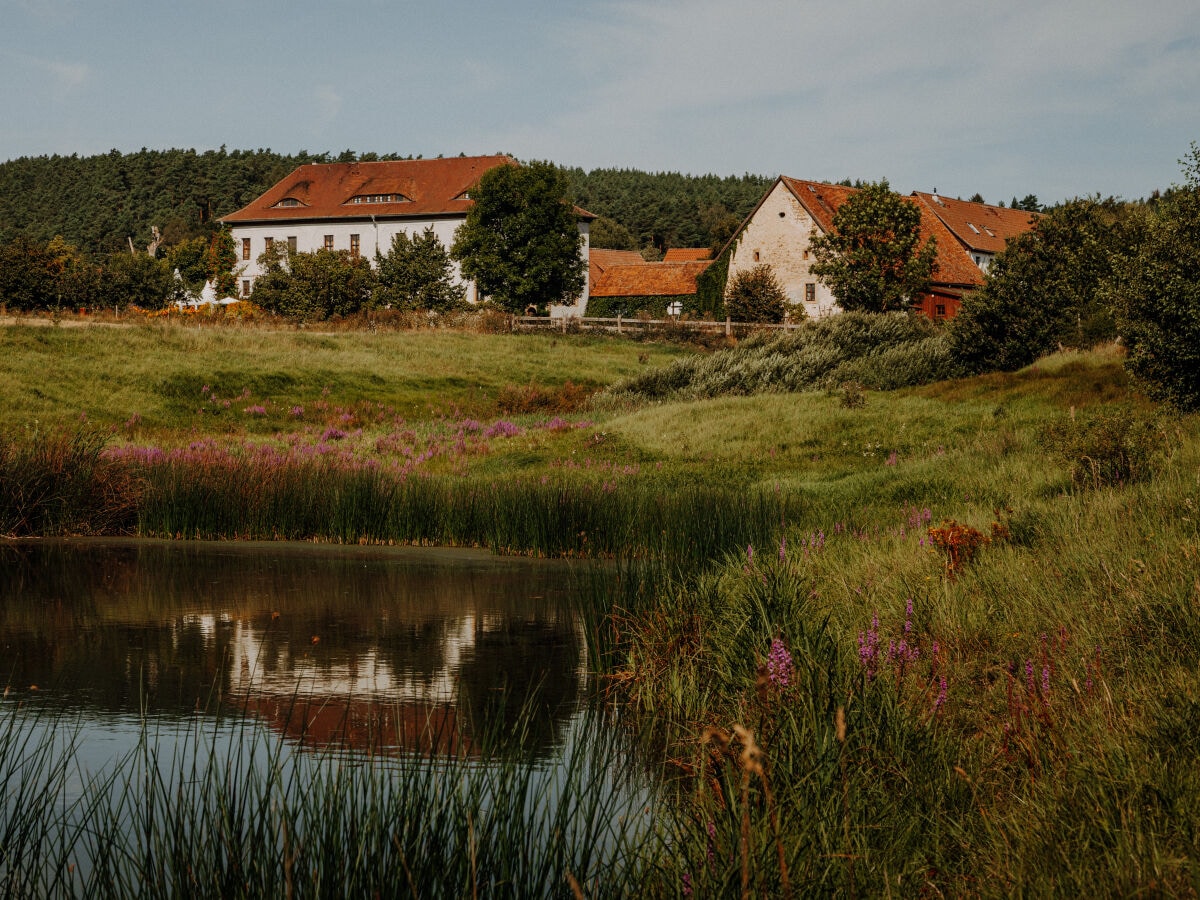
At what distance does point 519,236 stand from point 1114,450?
51.6 m

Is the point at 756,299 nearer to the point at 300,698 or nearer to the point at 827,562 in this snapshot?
the point at 827,562

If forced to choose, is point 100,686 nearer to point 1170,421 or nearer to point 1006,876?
point 1006,876

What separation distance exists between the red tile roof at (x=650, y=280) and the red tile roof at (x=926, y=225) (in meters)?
9.42

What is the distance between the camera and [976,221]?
7219 cm

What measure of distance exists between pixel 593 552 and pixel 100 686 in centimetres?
705

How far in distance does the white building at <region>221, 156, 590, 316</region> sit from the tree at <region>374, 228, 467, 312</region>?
10642mm

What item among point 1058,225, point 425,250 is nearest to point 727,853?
point 1058,225

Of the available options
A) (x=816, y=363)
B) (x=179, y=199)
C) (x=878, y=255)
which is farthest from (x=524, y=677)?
(x=179, y=199)

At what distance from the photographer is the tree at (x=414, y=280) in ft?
204

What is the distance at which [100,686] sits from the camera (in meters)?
7.85

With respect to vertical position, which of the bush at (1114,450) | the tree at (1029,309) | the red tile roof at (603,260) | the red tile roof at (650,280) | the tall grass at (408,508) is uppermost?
the red tile roof at (603,260)

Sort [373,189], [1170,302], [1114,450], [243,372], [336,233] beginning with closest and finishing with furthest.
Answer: [1114,450], [1170,302], [243,372], [336,233], [373,189]

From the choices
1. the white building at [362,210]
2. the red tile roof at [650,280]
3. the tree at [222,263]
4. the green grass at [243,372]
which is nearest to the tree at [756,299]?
the red tile roof at [650,280]

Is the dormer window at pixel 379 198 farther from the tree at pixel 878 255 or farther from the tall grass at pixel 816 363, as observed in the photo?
the tall grass at pixel 816 363
